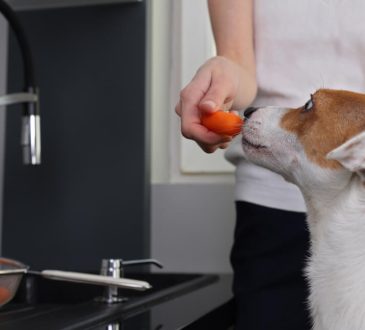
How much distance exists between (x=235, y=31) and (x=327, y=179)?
0.31 meters

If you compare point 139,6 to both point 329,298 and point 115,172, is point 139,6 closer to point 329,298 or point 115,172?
point 115,172

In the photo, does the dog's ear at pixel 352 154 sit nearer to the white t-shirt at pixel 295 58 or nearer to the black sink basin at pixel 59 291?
the white t-shirt at pixel 295 58

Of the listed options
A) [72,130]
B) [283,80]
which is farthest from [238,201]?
[72,130]

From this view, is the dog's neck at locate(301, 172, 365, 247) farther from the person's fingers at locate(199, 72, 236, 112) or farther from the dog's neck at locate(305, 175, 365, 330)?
the person's fingers at locate(199, 72, 236, 112)

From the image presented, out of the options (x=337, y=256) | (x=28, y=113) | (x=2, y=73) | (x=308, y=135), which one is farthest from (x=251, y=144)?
(x=2, y=73)

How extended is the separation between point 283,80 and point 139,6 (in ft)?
1.44

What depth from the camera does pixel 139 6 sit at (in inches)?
55.5

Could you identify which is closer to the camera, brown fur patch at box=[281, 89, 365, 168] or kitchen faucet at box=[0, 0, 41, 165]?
brown fur patch at box=[281, 89, 365, 168]

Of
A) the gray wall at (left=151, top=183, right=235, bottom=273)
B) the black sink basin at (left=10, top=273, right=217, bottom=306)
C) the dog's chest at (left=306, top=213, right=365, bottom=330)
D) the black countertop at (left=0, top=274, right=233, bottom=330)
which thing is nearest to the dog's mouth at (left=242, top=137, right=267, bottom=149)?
the dog's chest at (left=306, top=213, right=365, bottom=330)

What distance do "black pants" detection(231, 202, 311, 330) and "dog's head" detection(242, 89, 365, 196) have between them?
194 mm

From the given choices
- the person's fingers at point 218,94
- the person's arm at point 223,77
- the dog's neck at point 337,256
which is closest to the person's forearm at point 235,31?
the person's arm at point 223,77

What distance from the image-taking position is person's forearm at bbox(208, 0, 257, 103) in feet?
3.41

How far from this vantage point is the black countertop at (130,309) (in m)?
0.82

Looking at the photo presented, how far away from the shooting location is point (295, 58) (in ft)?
3.62
